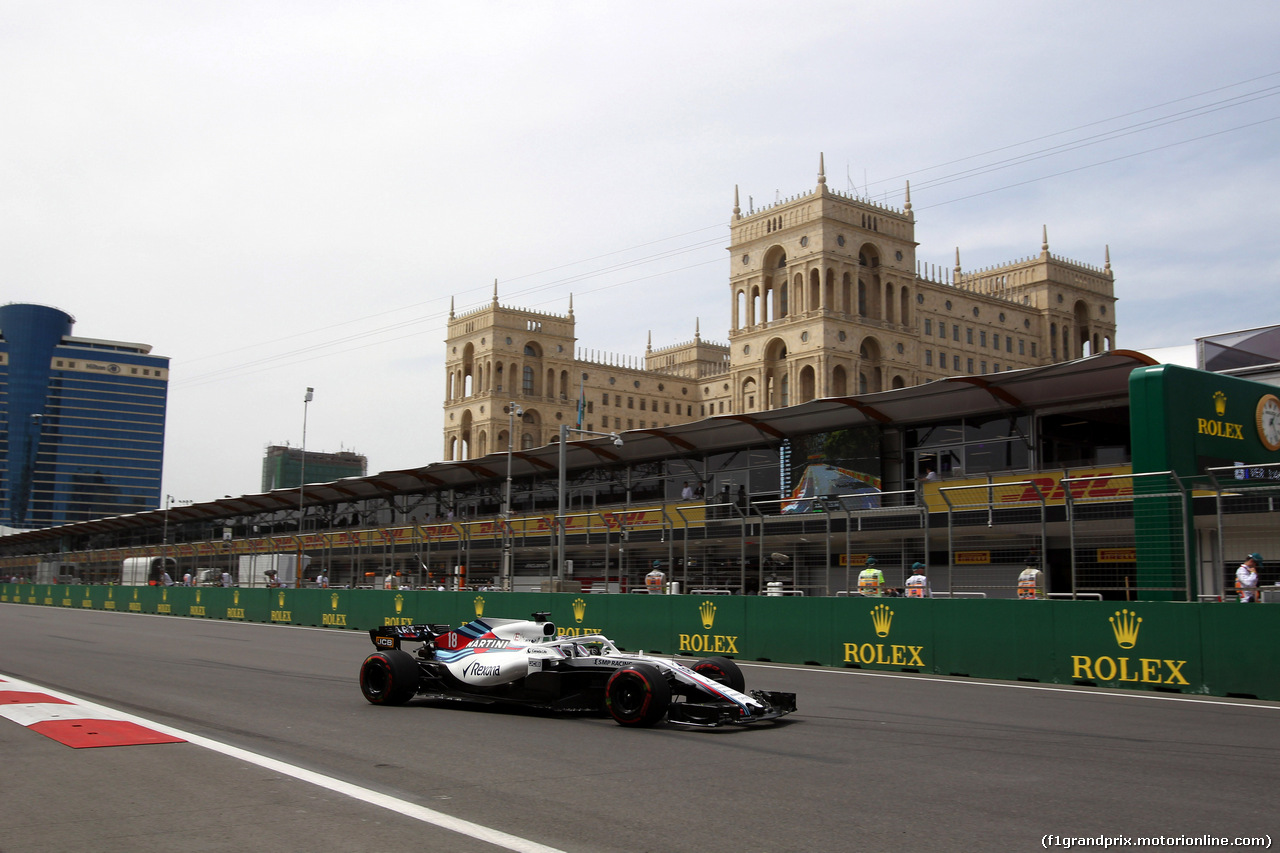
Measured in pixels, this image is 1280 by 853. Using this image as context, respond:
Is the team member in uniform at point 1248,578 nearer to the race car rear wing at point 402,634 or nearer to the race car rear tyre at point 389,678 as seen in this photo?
the race car rear wing at point 402,634

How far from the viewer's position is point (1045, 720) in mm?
10445

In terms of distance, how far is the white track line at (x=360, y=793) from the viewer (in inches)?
213

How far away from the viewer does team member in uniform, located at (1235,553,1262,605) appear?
43.2 feet

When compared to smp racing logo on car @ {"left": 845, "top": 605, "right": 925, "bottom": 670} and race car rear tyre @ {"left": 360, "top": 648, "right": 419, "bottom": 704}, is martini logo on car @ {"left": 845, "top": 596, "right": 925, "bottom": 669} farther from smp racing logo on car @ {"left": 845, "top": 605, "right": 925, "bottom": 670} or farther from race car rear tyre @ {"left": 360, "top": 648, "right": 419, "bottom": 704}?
race car rear tyre @ {"left": 360, "top": 648, "right": 419, "bottom": 704}

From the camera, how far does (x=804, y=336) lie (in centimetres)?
8969

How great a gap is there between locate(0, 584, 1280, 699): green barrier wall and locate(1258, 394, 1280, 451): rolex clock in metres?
6.29

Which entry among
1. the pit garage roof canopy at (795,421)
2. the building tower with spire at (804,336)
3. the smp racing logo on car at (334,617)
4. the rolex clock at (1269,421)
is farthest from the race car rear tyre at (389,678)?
the building tower with spire at (804,336)

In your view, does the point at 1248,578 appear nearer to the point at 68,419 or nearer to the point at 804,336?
the point at 804,336

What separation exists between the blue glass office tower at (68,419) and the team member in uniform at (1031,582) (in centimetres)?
15969

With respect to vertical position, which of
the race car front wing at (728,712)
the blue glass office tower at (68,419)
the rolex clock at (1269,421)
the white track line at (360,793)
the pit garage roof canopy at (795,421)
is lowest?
the white track line at (360,793)

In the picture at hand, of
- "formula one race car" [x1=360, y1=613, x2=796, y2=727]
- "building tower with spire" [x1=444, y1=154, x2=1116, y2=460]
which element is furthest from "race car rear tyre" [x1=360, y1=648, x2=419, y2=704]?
"building tower with spire" [x1=444, y1=154, x2=1116, y2=460]

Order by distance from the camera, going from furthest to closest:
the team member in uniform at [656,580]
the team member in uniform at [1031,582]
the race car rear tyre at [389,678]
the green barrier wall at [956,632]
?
the team member in uniform at [656,580], the team member in uniform at [1031,582], the green barrier wall at [956,632], the race car rear tyre at [389,678]

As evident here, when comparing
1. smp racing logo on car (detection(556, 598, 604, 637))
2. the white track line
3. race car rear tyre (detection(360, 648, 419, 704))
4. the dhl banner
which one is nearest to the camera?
the white track line

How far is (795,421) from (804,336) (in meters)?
56.4
